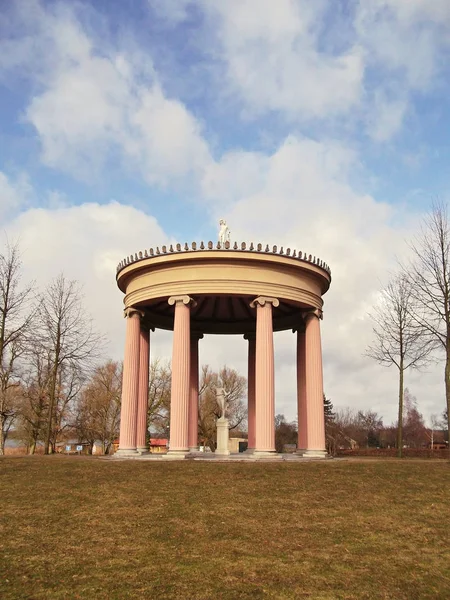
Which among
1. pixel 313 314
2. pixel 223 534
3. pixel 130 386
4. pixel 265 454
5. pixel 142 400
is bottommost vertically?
pixel 223 534

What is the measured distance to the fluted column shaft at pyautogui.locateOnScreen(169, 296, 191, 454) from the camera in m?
27.7

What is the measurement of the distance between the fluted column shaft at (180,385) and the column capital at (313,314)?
7796 mm

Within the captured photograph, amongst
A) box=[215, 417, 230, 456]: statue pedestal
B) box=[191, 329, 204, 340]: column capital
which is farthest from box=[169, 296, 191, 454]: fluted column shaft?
box=[191, 329, 204, 340]: column capital

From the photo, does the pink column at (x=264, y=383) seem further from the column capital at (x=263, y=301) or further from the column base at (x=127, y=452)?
the column base at (x=127, y=452)

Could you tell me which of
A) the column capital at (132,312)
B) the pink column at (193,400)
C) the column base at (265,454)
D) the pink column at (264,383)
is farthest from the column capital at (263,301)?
the pink column at (193,400)

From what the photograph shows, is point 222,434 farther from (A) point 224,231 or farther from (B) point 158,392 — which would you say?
(B) point 158,392

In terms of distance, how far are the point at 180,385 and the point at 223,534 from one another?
587 inches

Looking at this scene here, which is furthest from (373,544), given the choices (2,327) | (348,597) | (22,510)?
(2,327)

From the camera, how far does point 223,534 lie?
44.0 feet

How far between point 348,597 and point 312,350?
22547 millimetres

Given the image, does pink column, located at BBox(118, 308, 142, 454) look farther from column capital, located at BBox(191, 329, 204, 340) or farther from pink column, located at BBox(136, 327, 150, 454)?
column capital, located at BBox(191, 329, 204, 340)

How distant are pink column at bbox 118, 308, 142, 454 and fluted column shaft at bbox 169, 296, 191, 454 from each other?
4.17 meters

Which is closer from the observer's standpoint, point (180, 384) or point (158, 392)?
point (180, 384)

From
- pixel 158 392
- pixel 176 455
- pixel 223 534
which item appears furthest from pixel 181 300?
pixel 158 392
